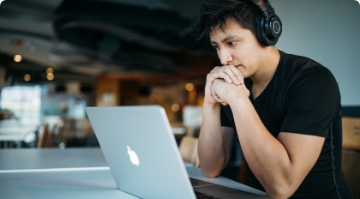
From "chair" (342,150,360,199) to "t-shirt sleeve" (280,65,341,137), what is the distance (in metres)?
0.44

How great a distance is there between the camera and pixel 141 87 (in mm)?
20125

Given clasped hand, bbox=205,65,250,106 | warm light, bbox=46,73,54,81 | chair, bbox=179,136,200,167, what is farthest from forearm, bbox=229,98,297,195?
warm light, bbox=46,73,54,81

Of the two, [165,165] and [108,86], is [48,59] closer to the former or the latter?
[108,86]

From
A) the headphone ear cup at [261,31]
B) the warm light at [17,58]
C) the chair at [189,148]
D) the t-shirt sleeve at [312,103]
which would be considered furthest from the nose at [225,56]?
the warm light at [17,58]

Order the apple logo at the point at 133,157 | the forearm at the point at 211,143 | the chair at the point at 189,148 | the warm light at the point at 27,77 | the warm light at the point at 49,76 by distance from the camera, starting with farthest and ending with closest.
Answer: the warm light at the point at 49,76, the warm light at the point at 27,77, the chair at the point at 189,148, the forearm at the point at 211,143, the apple logo at the point at 133,157

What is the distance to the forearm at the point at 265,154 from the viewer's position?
3.48ft

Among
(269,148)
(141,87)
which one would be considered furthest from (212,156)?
(141,87)

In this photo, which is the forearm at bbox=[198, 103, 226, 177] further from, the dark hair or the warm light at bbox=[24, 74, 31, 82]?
the warm light at bbox=[24, 74, 31, 82]

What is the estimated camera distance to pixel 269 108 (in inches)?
53.1

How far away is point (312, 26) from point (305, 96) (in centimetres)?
204

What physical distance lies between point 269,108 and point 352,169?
0.54 m

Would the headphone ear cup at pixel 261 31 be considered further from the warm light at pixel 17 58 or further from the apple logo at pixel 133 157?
the warm light at pixel 17 58

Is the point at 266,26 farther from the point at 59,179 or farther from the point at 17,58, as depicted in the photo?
the point at 17,58

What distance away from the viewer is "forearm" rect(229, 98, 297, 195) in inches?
41.8
